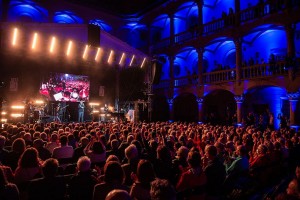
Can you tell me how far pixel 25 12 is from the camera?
21.5m

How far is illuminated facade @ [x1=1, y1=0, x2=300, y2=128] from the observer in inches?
584

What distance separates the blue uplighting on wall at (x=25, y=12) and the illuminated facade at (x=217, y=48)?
0.25 feet

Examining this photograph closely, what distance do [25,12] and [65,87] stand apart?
8266 millimetres

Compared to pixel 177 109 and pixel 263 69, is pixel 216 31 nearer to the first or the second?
pixel 263 69

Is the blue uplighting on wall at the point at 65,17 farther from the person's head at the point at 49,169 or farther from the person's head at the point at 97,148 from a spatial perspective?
the person's head at the point at 49,169

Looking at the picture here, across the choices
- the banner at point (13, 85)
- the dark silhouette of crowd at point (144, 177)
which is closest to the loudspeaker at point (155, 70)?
the banner at point (13, 85)

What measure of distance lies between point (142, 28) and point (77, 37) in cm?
1480

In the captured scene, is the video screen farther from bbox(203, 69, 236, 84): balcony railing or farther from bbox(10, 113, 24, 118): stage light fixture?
bbox(203, 69, 236, 84): balcony railing

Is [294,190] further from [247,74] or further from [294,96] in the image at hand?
[247,74]

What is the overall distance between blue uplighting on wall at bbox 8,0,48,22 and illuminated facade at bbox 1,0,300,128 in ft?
0.25

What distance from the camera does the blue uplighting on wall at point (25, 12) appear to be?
20.8 meters

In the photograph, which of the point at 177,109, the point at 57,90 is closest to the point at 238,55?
the point at 177,109

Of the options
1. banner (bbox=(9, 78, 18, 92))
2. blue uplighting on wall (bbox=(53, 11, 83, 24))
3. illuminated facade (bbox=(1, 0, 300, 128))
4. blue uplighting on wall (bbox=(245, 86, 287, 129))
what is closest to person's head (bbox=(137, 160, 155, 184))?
illuminated facade (bbox=(1, 0, 300, 128))

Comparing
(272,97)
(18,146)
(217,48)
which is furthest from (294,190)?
(217,48)
